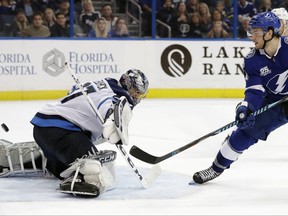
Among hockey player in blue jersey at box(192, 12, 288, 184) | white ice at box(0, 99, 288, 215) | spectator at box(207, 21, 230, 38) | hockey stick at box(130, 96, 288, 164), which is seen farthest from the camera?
spectator at box(207, 21, 230, 38)

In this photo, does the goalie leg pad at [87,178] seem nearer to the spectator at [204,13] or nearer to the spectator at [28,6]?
the spectator at [28,6]

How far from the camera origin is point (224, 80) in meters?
9.45

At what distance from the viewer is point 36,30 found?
879cm

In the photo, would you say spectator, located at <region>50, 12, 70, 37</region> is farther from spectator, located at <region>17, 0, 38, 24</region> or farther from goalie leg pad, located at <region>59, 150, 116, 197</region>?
goalie leg pad, located at <region>59, 150, 116, 197</region>

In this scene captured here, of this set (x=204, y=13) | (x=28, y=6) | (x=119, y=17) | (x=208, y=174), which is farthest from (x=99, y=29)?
(x=208, y=174)

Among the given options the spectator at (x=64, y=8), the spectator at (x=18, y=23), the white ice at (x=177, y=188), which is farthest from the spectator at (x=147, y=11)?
the white ice at (x=177, y=188)

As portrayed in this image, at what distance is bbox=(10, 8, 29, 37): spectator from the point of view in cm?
868

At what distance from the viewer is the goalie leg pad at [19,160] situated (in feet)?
14.0

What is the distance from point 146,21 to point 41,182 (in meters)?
5.52

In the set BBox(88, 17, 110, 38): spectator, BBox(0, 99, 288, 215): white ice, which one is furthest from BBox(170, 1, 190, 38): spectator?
BBox(0, 99, 288, 215): white ice

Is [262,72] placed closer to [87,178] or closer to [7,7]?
[87,178]

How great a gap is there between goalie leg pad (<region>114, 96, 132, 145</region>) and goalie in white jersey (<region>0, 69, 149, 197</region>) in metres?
0.02

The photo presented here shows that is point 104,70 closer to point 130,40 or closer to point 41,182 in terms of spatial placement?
point 130,40

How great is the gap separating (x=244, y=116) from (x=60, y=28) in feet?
17.7
